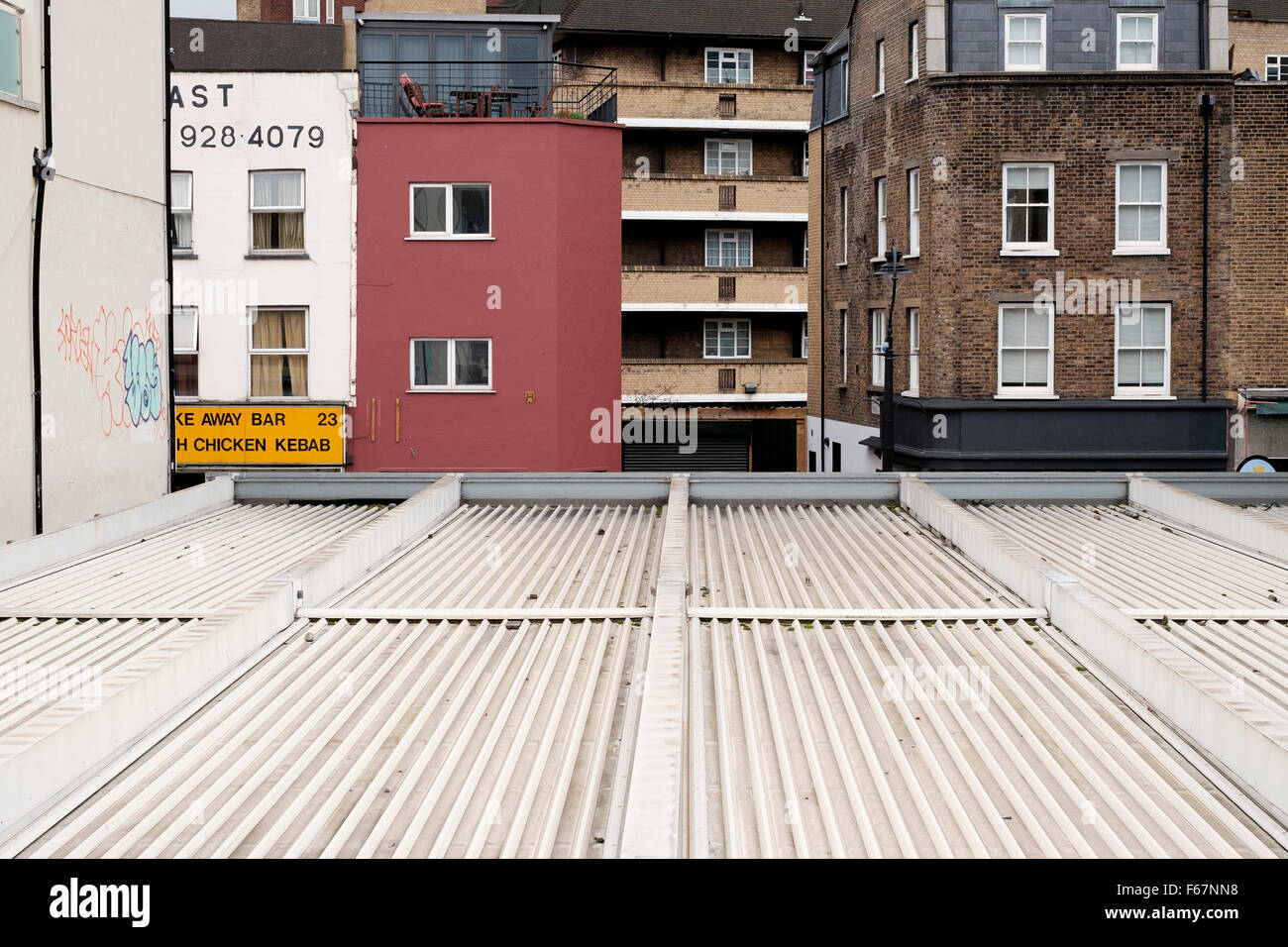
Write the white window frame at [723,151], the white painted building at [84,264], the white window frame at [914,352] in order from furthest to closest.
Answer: the white window frame at [723,151] → the white window frame at [914,352] → the white painted building at [84,264]

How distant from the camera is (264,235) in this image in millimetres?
26703

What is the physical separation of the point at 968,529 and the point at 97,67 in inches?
458

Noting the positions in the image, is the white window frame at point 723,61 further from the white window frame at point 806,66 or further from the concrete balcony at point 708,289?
the concrete balcony at point 708,289

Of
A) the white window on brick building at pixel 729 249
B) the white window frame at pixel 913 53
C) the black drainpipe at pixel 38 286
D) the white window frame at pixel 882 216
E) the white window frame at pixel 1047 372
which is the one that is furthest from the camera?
the white window on brick building at pixel 729 249

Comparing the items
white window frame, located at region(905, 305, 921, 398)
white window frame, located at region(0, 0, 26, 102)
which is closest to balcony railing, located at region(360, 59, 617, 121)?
white window frame, located at region(905, 305, 921, 398)

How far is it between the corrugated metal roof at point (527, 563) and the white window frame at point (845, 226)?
2224cm

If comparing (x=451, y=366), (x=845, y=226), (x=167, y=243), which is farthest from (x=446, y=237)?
(x=845, y=226)

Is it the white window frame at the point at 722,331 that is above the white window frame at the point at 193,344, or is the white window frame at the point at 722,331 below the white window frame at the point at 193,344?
above

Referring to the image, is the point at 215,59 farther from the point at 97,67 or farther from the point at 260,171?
the point at 97,67

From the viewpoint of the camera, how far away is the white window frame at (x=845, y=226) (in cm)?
3578

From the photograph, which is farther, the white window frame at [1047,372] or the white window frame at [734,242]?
the white window frame at [734,242]

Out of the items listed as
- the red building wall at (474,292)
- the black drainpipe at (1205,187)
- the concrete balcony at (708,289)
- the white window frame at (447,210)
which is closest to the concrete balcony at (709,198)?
the concrete balcony at (708,289)

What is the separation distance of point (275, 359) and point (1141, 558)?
1898 centimetres

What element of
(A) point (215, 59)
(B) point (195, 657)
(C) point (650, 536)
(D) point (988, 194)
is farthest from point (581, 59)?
(B) point (195, 657)
